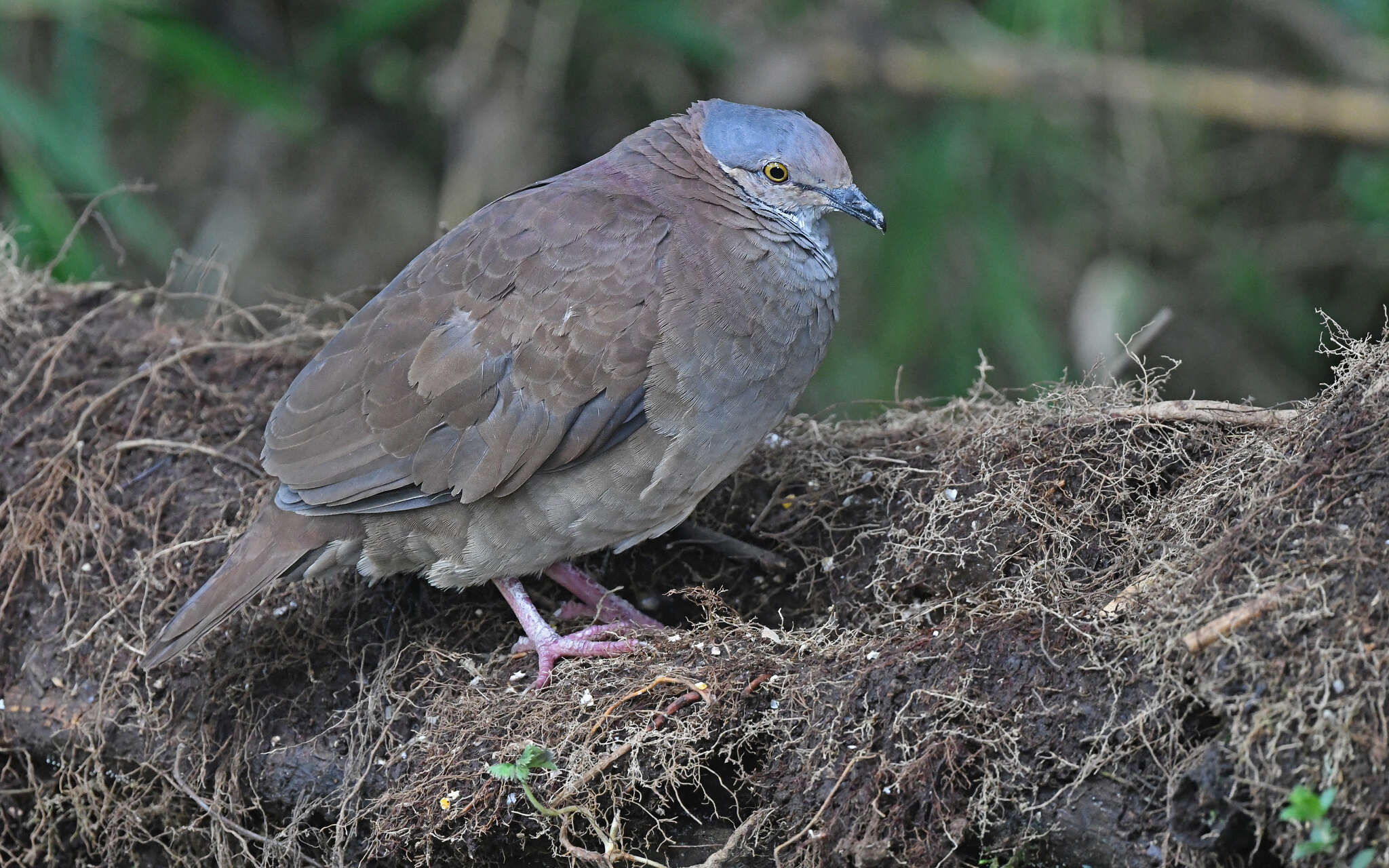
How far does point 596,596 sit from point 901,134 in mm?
3811

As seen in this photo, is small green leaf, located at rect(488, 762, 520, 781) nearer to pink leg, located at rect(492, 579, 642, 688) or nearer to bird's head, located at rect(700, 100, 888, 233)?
pink leg, located at rect(492, 579, 642, 688)

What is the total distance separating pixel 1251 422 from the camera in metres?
3.07

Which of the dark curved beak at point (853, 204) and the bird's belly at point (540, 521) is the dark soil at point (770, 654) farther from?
the dark curved beak at point (853, 204)

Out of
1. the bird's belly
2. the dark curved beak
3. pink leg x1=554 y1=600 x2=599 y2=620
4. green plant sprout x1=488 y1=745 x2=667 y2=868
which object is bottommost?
pink leg x1=554 y1=600 x2=599 y2=620

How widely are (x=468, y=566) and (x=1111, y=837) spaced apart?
1.76m

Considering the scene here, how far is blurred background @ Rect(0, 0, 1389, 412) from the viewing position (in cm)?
576

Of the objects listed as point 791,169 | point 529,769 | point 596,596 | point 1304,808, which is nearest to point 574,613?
point 596,596

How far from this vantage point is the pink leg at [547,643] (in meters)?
3.17

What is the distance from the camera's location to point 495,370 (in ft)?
10.7

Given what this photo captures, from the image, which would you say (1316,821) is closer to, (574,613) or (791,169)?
(574,613)

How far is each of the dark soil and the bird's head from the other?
2.36ft

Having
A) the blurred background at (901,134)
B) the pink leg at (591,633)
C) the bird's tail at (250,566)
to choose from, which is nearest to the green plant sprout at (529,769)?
the pink leg at (591,633)

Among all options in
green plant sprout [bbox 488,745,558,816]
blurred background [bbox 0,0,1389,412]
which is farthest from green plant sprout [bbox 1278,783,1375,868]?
blurred background [bbox 0,0,1389,412]

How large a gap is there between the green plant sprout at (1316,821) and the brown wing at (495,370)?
5.78 feet
